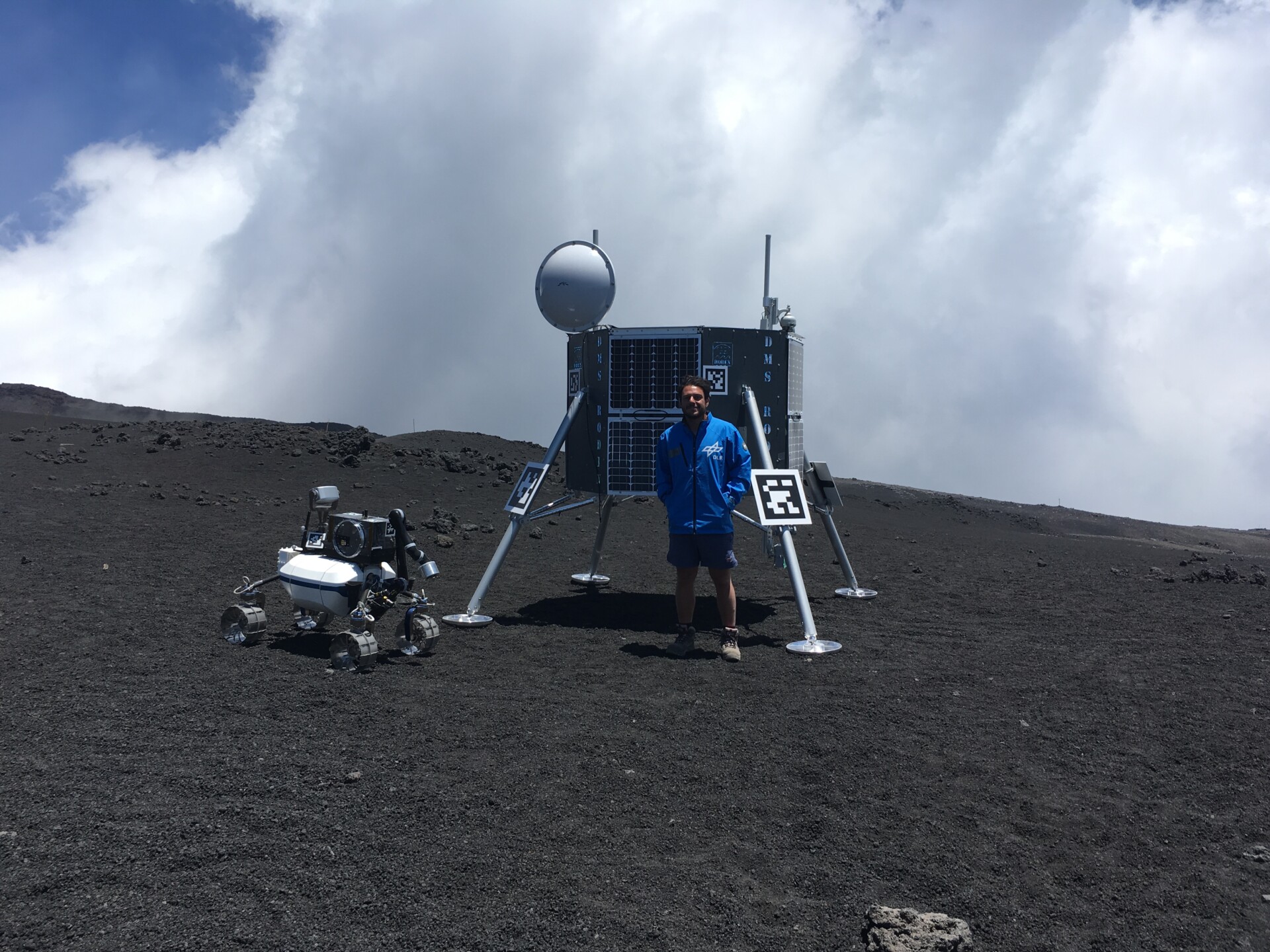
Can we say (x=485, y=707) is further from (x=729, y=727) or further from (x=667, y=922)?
(x=667, y=922)

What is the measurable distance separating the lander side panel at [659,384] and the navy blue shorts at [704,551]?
4.53ft

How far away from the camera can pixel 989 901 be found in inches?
145

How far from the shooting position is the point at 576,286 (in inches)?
369

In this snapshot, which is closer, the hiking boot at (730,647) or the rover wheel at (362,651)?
the rover wheel at (362,651)

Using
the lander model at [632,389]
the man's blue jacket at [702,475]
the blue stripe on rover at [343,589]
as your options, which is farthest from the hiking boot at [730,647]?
the blue stripe on rover at [343,589]

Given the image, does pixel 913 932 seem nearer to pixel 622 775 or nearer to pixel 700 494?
pixel 622 775

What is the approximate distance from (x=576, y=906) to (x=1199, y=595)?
10482 millimetres

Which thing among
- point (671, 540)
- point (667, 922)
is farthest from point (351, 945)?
point (671, 540)

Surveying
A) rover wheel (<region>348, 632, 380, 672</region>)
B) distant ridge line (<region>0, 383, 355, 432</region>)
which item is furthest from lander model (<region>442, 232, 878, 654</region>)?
distant ridge line (<region>0, 383, 355, 432</region>)

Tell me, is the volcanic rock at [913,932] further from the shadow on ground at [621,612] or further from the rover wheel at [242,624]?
the rover wheel at [242,624]

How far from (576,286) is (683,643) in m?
3.97

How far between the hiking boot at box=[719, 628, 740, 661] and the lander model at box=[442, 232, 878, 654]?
3.48ft

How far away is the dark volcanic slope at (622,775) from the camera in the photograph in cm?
354

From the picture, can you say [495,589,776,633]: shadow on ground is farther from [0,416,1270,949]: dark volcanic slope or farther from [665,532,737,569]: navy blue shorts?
[665,532,737,569]: navy blue shorts
